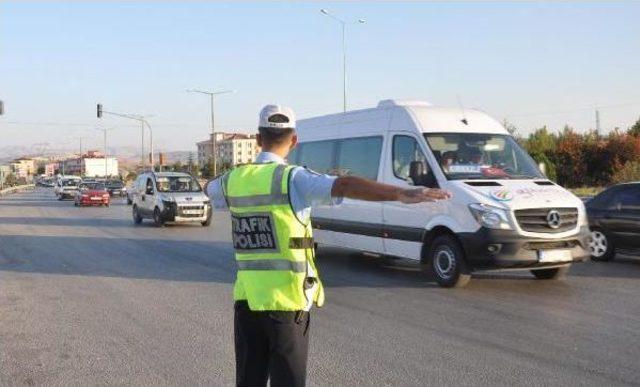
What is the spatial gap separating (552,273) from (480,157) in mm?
1941

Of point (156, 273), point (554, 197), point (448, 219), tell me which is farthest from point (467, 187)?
point (156, 273)

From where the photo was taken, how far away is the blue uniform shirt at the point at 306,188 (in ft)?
9.91

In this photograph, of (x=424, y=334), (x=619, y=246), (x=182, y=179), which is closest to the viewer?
(x=424, y=334)

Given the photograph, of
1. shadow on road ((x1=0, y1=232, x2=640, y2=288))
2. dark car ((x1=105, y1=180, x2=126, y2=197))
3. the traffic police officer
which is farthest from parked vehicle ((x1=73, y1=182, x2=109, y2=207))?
the traffic police officer

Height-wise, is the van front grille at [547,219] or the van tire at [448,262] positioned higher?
the van front grille at [547,219]

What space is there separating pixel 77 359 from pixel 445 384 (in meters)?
3.12

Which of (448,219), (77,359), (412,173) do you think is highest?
(412,173)

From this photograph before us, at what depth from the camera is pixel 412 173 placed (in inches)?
376

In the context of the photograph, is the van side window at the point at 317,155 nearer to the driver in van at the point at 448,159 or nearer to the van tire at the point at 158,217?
the driver in van at the point at 448,159

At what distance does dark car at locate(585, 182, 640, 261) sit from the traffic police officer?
9.81m

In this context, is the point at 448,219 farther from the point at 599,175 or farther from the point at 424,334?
the point at 599,175

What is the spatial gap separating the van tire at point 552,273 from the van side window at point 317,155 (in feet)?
A: 12.8

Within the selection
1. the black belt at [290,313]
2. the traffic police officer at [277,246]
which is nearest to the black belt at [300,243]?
the traffic police officer at [277,246]

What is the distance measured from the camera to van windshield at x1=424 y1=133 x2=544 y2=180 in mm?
9727
